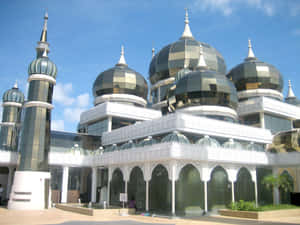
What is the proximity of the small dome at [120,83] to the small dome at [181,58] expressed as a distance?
3324mm

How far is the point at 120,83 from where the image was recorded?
42.5 meters

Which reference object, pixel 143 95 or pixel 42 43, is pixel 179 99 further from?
pixel 42 43

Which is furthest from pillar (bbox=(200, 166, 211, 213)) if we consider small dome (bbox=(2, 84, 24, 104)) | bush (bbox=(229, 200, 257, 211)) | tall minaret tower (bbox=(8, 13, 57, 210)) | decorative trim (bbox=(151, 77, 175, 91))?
small dome (bbox=(2, 84, 24, 104))

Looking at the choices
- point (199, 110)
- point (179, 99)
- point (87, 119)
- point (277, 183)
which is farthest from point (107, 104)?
point (277, 183)

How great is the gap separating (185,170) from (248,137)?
11211mm

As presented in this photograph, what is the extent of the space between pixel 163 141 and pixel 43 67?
555 inches

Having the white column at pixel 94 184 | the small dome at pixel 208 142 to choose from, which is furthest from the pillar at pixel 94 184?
the small dome at pixel 208 142

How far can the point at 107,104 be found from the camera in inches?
1495

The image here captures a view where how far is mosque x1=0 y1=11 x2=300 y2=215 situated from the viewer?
2573 centimetres

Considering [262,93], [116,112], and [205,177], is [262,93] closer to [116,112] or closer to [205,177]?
[116,112]

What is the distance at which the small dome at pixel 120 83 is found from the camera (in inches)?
1673

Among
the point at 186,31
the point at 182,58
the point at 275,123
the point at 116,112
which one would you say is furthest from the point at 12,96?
the point at 275,123

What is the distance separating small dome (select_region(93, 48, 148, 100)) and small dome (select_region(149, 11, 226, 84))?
332 cm

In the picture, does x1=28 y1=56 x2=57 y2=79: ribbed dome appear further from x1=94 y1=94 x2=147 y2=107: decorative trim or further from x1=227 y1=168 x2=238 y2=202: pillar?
x1=227 y1=168 x2=238 y2=202: pillar
